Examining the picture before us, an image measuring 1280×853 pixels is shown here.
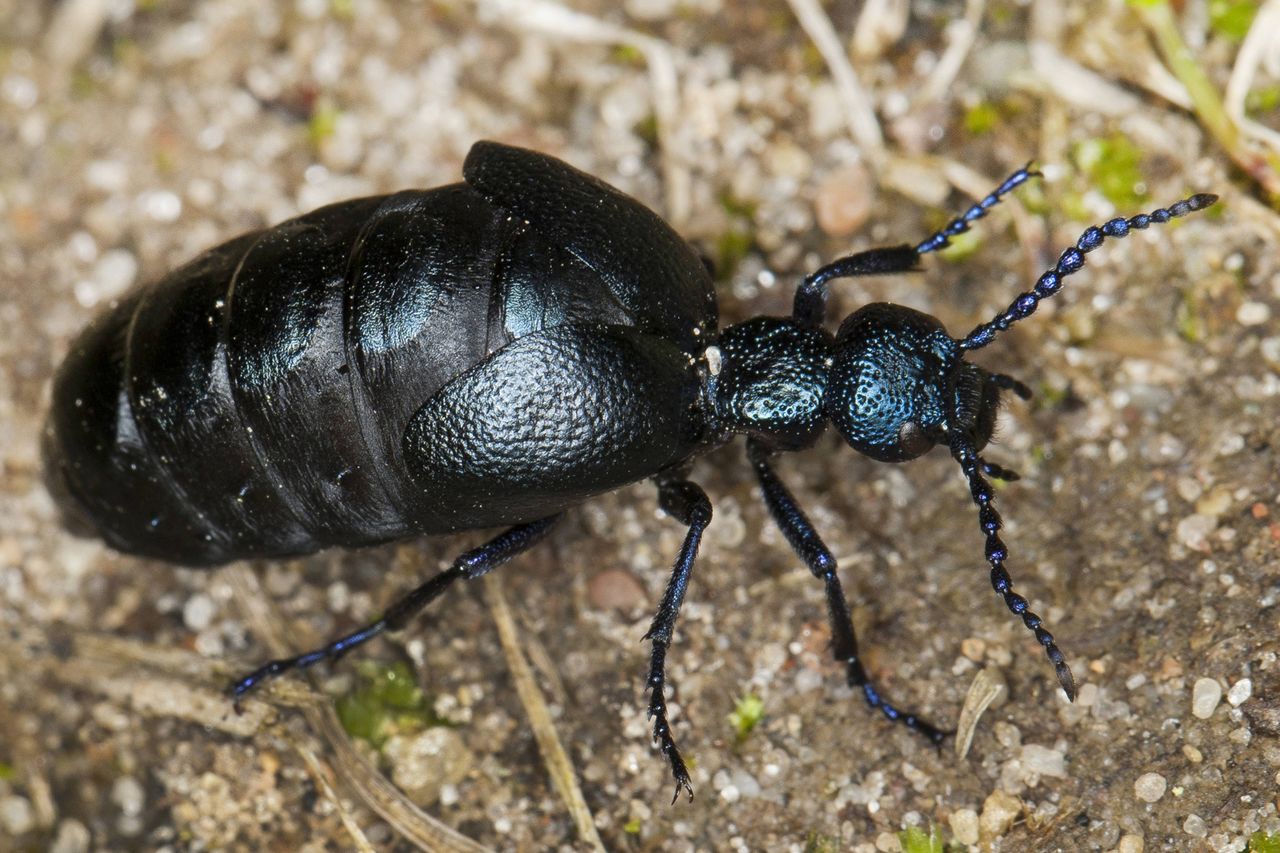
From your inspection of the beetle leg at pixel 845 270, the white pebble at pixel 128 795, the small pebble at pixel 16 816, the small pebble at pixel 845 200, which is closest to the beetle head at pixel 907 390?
the beetle leg at pixel 845 270

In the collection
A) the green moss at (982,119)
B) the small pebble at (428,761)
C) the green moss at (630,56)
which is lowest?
the small pebble at (428,761)

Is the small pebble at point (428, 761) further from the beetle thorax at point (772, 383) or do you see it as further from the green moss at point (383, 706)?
the beetle thorax at point (772, 383)

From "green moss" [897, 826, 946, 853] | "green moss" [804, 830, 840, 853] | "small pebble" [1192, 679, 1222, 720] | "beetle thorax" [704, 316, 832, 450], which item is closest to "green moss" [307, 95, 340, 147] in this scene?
"beetle thorax" [704, 316, 832, 450]

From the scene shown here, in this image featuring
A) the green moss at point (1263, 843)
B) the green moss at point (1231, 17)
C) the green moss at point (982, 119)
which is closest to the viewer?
the green moss at point (1263, 843)

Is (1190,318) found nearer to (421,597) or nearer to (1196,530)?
(1196,530)


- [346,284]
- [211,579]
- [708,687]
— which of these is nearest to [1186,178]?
[708,687]

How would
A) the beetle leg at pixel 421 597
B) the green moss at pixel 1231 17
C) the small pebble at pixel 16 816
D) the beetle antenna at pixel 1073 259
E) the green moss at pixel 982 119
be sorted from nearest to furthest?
the beetle antenna at pixel 1073 259 → the beetle leg at pixel 421 597 → the small pebble at pixel 16 816 → the green moss at pixel 1231 17 → the green moss at pixel 982 119
